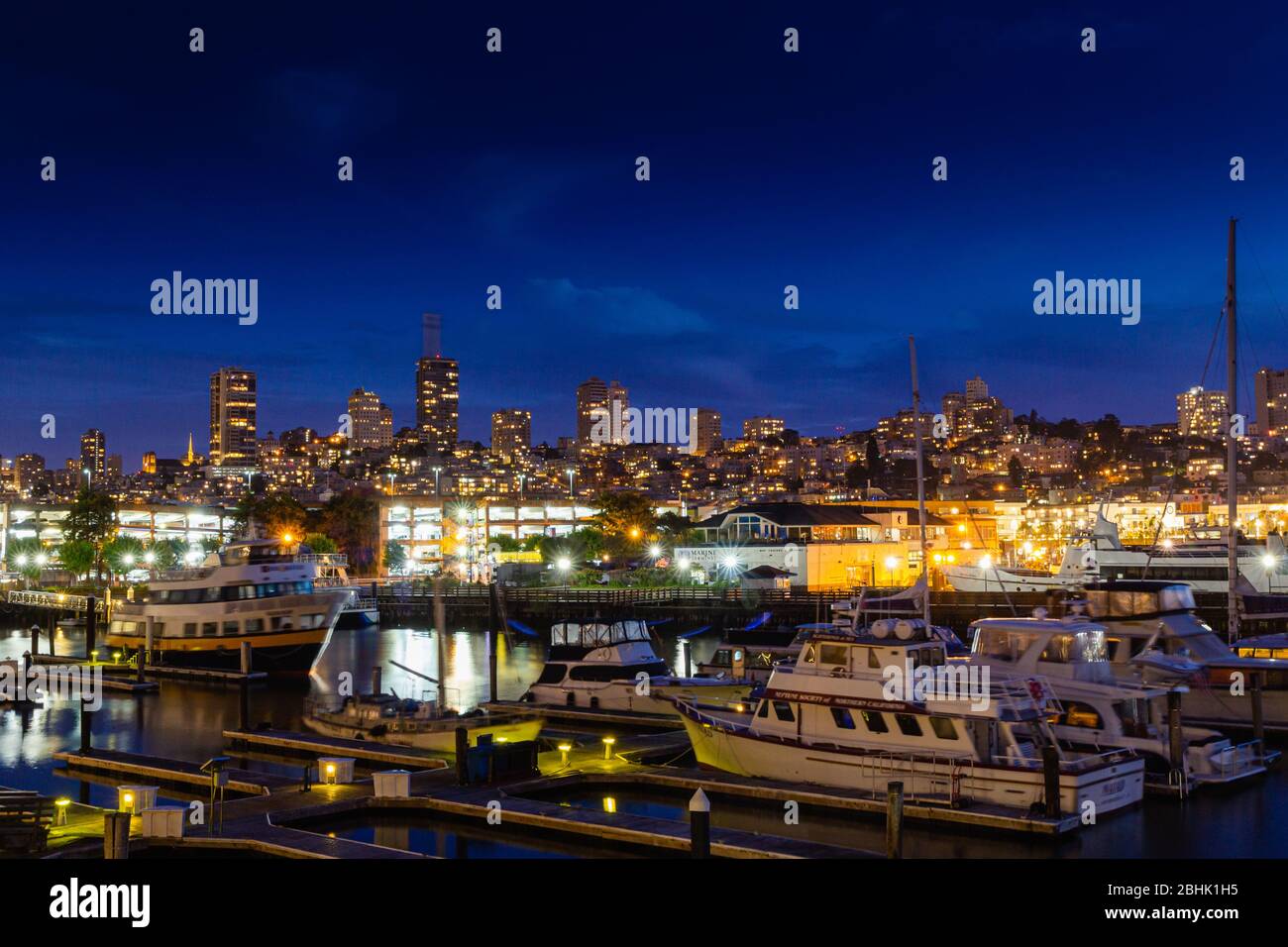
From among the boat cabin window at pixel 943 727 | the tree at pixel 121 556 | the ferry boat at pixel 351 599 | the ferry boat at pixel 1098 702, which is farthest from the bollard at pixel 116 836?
the tree at pixel 121 556

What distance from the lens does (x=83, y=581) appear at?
101 meters

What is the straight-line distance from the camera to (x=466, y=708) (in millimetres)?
37000

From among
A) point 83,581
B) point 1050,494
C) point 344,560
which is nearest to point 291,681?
point 344,560

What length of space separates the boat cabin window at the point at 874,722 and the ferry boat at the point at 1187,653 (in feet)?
30.5

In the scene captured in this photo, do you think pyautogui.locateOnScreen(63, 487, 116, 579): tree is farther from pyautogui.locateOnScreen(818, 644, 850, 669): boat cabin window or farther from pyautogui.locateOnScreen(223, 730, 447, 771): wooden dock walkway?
pyautogui.locateOnScreen(818, 644, 850, 669): boat cabin window

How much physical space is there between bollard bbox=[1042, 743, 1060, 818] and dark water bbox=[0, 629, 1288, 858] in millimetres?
587

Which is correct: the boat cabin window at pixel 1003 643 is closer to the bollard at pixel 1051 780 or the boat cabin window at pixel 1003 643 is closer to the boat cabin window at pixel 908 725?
the boat cabin window at pixel 908 725

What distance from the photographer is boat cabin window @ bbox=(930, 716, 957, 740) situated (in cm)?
2103

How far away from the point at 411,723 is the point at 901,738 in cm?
1215

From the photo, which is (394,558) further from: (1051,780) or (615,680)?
(1051,780)

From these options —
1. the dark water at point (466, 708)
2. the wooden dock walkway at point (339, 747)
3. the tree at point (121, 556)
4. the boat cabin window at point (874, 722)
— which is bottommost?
the dark water at point (466, 708)

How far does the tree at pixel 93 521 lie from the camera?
92688 mm

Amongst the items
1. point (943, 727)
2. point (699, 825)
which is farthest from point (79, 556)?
point (699, 825)

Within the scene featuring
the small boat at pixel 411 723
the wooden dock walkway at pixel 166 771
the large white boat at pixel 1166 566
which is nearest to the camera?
the wooden dock walkway at pixel 166 771
